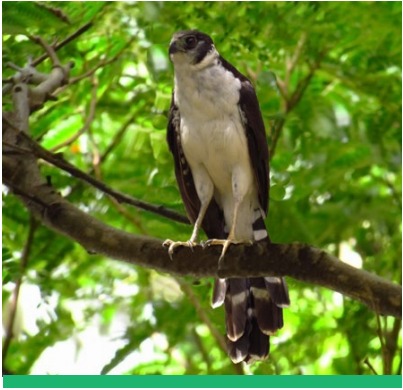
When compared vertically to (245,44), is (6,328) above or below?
below

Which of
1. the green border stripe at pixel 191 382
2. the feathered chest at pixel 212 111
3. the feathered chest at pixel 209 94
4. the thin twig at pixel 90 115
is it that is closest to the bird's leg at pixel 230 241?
the feathered chest at pixel 212 111

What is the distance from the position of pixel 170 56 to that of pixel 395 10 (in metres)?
1.17

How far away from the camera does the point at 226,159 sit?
3.74 meters

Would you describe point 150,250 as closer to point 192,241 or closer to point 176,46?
point 192,241

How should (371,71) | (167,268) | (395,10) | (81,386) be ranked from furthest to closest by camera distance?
(371,71)
(395,10)
(81,386)
(167,268)

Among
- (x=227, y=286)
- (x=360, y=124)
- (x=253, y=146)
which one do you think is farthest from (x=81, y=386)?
(x=360, y=124)

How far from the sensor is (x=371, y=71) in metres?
4.50

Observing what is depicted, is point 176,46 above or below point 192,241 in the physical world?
above

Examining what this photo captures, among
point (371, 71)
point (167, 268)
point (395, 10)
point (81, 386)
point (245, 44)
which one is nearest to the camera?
point (167, 268)

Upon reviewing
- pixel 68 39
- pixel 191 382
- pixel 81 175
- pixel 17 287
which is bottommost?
pixel 191 382

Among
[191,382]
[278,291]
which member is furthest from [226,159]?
[191,382]

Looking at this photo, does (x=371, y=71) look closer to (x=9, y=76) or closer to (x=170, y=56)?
(x=170, y=56)

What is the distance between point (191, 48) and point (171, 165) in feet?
1.85

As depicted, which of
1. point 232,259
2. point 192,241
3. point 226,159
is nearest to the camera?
point 232,259
